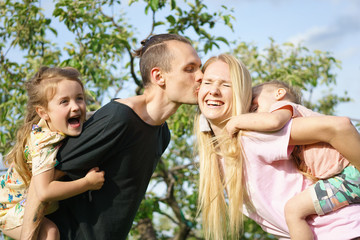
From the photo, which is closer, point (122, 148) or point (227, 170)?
point (227, 170)

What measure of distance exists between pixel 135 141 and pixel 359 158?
1.03 m

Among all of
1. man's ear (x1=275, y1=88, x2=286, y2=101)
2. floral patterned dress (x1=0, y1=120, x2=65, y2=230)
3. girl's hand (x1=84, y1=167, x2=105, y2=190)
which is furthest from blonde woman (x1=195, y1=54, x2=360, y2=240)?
floral patterned dress (x1=0, y1=120, x2=65, y2=230)

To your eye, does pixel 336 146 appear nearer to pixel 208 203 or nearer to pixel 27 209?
pixel 208 203

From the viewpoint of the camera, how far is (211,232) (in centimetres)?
241

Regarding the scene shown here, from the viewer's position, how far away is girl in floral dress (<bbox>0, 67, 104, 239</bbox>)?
2.27 m

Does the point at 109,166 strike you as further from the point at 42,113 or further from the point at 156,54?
the point at 156,54

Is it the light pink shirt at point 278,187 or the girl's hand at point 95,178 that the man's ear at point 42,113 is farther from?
the light pink shirt at point 278,187

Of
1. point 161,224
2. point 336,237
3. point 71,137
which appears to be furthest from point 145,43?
point 161,224

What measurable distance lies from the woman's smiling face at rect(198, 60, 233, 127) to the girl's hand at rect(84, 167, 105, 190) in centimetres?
58

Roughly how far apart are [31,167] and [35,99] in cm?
34

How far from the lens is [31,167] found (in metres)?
2.45

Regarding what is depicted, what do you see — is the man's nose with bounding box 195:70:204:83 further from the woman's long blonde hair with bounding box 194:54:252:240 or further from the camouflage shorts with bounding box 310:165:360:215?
the camouflage shorts with bounding box 310:165:360:215

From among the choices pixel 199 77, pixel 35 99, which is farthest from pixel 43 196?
pixel 199 77

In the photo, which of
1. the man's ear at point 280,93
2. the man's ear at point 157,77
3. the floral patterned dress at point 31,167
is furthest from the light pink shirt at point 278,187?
the floral patterned dress at point 31,167
